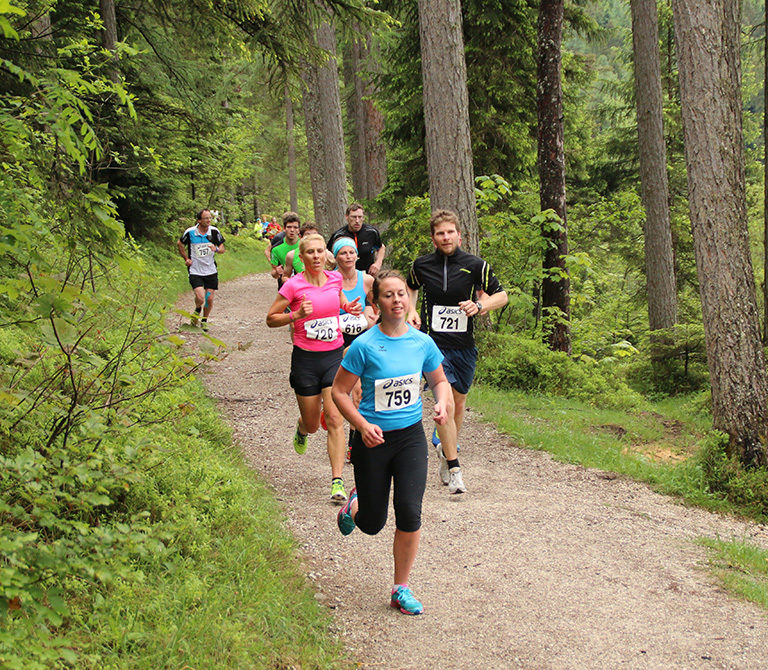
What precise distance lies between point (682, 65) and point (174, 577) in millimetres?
7112

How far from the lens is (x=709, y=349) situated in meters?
7.91

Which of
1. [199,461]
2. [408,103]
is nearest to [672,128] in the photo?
[408,103]

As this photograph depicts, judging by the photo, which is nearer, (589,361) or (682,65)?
(682,65)

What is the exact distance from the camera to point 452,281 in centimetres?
676

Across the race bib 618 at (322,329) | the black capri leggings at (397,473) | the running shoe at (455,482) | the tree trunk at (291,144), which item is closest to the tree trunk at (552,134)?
the running shoe at (455,482)

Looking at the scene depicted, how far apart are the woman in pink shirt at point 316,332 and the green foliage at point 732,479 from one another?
4.01 m

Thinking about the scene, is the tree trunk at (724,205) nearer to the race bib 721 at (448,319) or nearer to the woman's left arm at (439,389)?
the race bib 721 at (448,319)

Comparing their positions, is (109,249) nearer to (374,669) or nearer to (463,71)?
(374,669)

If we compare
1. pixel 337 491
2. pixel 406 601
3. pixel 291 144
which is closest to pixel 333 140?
pixel 337 491

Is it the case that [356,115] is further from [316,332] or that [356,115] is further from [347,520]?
[347,520]

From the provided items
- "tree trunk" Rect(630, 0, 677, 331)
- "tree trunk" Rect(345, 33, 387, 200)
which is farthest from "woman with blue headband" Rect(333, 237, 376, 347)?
"tree trunk" Rect(345, 33, 387, 200)

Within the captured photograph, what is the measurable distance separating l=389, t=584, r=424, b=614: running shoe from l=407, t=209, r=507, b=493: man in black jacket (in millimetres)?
2174

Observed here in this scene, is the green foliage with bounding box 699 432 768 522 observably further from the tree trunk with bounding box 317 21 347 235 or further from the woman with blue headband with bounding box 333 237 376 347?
the tree trunk with bounding box 317 21 347 235

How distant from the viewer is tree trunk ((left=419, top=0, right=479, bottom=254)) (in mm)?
11102
